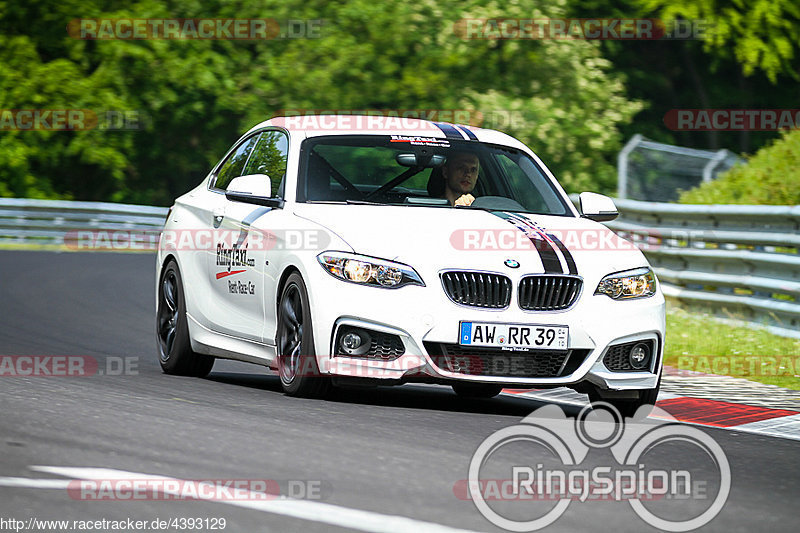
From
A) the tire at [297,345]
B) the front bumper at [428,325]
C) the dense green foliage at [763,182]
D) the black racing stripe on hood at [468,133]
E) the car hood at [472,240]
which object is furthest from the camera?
the dense green foliage at [763,182]

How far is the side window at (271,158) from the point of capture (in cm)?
948

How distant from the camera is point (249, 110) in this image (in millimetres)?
39094

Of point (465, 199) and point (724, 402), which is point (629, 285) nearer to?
point (465, 199)

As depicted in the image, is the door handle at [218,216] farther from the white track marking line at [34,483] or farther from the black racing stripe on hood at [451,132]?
the white track marking line at [34,483]

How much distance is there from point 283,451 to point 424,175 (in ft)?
11.5

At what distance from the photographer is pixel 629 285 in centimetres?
852

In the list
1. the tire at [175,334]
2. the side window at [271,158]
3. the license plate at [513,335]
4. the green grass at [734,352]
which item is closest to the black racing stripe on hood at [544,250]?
the license plate at [513,335]

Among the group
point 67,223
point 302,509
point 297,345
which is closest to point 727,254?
point 297,345

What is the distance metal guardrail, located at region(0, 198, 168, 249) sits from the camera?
105 ft

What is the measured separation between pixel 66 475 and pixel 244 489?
2.24 ft

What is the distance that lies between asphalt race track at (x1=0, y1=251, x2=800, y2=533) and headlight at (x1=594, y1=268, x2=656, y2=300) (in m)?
0.84

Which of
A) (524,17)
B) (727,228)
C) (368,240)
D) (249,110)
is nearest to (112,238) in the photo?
(249,110)

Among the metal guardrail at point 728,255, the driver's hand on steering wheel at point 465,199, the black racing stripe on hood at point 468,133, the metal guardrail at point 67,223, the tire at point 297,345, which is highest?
the black racing stripe on hood at point 468,133

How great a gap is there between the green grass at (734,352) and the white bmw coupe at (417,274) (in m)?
2.68
